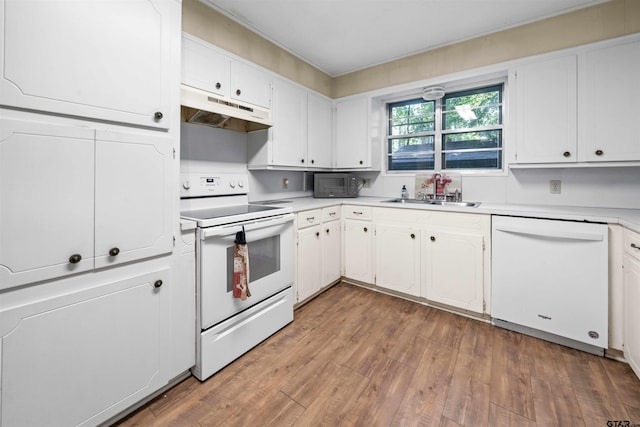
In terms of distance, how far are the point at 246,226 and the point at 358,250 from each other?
150 centimetres

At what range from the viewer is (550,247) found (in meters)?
2.03

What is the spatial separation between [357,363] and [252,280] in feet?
2.91

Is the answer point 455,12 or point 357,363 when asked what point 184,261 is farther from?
point 455,12

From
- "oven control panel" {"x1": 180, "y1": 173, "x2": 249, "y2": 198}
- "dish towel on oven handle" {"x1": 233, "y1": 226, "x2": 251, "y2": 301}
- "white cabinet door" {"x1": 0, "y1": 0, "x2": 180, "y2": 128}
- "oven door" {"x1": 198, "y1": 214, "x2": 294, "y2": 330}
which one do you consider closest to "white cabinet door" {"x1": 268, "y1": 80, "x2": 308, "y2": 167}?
"oven control panel" {"x1": 180, "y1": 173, "x2": 249, "y2": 198}

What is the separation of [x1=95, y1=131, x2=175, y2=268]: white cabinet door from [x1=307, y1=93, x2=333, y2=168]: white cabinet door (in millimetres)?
1841

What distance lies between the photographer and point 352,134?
11.4 feet

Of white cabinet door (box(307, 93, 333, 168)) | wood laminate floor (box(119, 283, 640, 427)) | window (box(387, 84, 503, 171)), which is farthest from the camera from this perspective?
white cabinet door (box(307, 93, 333, 168))

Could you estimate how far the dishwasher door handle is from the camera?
73.7 inches

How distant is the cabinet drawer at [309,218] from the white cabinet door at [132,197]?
1.20m

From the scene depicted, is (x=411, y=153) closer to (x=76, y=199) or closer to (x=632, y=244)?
(x=632, y=244)

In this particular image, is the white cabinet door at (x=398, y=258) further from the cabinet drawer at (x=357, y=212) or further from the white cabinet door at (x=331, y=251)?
the white cabinet door at (x=331, y=251)

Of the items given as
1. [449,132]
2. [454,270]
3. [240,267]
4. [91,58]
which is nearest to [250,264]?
[240,267]

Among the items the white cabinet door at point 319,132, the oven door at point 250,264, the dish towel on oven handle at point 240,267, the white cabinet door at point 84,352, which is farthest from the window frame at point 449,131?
the white cabinet door at point 84,352

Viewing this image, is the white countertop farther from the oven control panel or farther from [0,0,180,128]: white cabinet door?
[0,0,180,128]: white cabinet door
